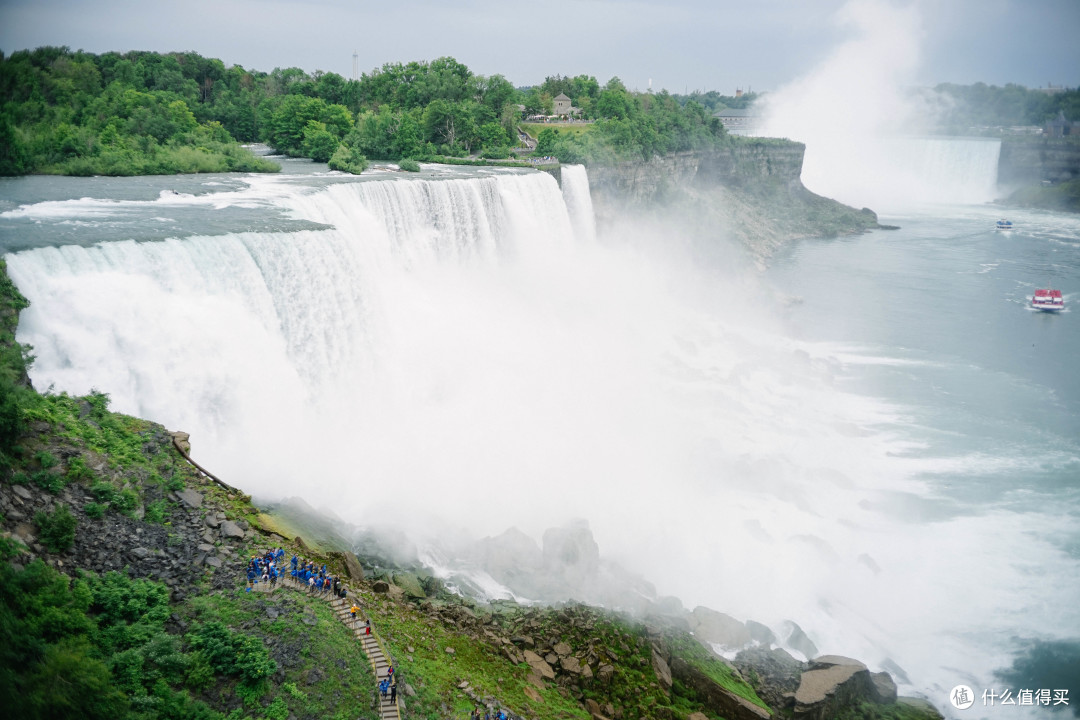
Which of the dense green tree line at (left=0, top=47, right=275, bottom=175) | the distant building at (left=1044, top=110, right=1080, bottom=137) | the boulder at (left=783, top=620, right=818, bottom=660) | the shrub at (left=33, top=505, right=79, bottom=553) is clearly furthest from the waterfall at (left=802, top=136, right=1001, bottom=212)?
the shrub at (left=33, top=505, right=79, bottom=553)

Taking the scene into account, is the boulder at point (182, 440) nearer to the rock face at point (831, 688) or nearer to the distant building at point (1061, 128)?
the rock face at point (831, 688)

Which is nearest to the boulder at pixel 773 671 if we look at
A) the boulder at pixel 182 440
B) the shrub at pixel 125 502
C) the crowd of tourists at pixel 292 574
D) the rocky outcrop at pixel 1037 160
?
the crowd of tourists at pixel 292 574

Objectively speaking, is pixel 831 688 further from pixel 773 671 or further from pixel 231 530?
pixel 231 530

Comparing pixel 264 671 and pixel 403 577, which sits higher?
pixel 264 671

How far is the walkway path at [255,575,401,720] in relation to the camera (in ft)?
42.6

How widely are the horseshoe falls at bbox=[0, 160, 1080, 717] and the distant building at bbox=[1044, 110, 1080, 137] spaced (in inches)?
3016

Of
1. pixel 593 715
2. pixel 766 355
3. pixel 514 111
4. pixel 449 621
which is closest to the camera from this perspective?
pixel 593 715

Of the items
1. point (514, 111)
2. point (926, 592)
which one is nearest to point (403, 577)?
point (926, 592)

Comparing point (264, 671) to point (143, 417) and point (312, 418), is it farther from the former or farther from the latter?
point (312, 418)

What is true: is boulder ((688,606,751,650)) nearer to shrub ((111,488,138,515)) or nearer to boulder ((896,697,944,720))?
boulder ((896,697,944,720))

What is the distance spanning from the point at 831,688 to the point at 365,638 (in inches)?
403

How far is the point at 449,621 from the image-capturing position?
1678cm

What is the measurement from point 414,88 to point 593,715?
64688 millimetres

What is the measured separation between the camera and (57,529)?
527 inches
